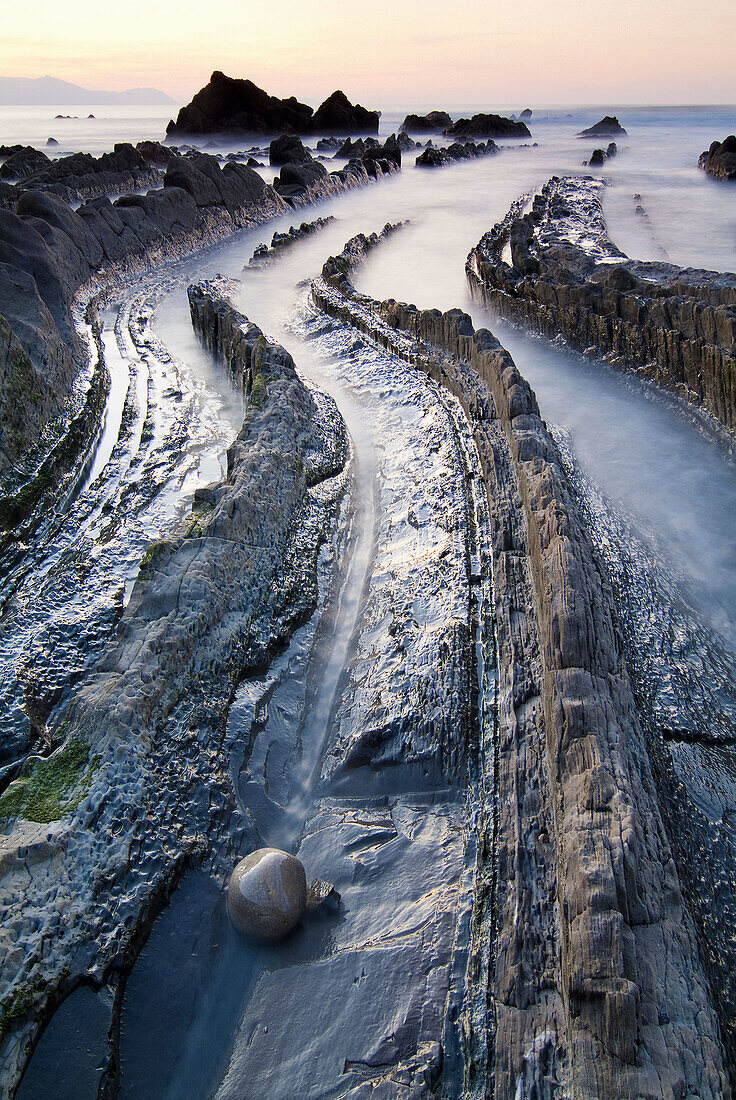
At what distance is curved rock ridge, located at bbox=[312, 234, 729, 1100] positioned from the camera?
1508mm

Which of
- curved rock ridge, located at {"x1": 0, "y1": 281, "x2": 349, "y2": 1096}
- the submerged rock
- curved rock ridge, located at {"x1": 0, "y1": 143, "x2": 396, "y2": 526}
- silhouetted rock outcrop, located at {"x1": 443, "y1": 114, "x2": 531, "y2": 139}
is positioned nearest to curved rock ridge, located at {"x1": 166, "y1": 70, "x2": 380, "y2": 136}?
silhouetted rock outcrop, located at {"x1": 443, "y1": 114, "x2": 531, "y2": 139}

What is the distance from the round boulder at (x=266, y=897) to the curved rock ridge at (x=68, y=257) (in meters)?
2.71

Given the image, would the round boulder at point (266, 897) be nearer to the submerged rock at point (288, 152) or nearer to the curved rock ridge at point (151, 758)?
the curved rock ridge at point (151, 758)

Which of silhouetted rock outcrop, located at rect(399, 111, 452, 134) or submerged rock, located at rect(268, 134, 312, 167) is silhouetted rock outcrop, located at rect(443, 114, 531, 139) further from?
submerged rock, located at rect(268, 134, 312, 167)

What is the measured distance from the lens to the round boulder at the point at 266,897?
Answer: 1.88m

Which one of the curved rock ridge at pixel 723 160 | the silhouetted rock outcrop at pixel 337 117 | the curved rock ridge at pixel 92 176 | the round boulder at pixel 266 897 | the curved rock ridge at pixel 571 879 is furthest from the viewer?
the silhouetted rock outcrop at pixel 337 117

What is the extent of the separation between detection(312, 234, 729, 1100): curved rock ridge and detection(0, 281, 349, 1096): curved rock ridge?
83cm

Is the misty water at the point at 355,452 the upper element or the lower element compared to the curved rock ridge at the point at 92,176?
lower

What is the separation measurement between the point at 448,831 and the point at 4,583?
7.90ft

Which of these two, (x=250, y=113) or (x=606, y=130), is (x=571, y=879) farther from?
(x=606, y=130)

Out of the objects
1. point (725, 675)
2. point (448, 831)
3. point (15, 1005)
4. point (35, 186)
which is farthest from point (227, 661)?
point (35, 186)

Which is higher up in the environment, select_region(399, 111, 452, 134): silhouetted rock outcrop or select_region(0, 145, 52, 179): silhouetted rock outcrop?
select_region(399, 111, 452, 134): silhouetted rock outcrop

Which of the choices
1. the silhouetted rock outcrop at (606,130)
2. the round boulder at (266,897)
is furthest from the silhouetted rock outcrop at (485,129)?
the round boulder at (266,897)

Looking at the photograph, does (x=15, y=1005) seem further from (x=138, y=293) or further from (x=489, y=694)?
(x=138, y=293)
